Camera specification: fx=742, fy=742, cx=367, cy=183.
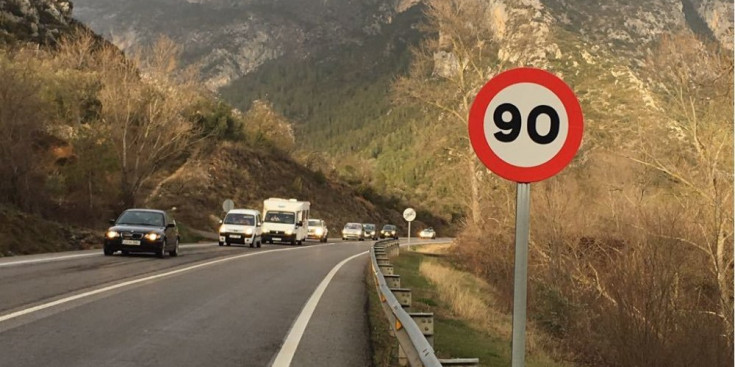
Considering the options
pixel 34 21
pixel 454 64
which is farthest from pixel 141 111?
pixel 34 21

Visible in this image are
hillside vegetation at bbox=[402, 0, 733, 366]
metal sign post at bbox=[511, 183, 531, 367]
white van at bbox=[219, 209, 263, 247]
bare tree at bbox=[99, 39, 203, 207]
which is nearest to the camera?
metal sign post at bbox=[511, 183, 531, 367]

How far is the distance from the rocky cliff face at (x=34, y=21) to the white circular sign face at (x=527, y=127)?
64528 millimetres

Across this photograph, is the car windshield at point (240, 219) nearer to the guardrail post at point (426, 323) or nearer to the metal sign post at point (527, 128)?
the guardrail post at point (426, 323)

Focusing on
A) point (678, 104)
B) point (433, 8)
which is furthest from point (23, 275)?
point (433, 8)

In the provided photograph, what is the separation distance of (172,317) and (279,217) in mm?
34848

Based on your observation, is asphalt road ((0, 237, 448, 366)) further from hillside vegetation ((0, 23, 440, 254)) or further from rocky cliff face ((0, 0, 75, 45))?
rocky cliff face ((0, 0, 75, 45))

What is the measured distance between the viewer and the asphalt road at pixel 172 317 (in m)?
7.75

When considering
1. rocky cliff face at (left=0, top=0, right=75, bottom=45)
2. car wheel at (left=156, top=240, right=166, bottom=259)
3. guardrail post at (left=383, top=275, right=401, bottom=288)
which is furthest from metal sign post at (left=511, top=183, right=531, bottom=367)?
rocky cliff face at (left=0, top=0, right=75, bottom=45)

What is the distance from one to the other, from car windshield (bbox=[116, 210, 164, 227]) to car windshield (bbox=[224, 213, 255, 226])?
1270 centimetres

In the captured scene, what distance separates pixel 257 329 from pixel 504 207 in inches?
896

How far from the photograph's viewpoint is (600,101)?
28453mm

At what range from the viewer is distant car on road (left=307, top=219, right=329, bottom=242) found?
2184 inches

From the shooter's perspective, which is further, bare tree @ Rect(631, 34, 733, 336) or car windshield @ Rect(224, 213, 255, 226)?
car windshield @ Rect(224, 213, 255, 226)

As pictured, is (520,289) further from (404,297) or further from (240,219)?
(240,219)
